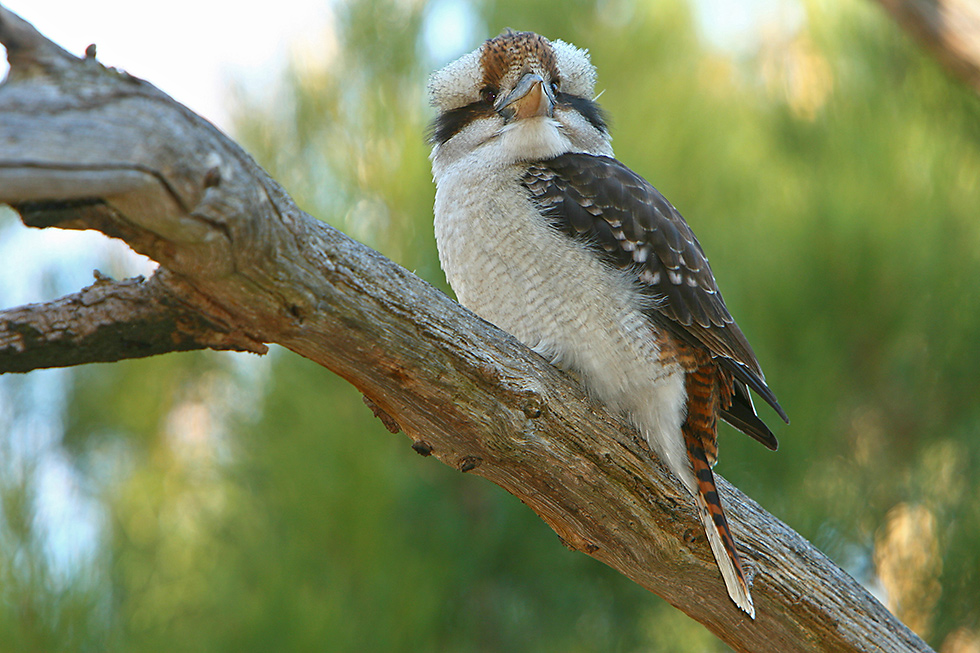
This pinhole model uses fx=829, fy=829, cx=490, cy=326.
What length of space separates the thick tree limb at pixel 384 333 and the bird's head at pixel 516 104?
506 millimetres

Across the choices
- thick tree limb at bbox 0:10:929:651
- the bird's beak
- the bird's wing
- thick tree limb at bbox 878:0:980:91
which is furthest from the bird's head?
thick tree limb at bbox 878:0:980:91

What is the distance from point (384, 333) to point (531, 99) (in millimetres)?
706

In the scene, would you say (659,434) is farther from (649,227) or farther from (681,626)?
(681,626)

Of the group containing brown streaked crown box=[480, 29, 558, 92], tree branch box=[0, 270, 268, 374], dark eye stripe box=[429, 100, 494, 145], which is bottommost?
tree branch box=[0, 270, 268, 374]

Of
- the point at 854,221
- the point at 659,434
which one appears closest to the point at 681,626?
the point at 854,221

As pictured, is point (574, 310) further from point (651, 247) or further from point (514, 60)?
point (514, 60)

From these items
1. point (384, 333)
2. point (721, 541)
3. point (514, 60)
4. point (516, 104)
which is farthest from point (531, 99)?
point (721, 541)

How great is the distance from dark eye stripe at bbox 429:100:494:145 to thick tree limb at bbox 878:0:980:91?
92.8 inches

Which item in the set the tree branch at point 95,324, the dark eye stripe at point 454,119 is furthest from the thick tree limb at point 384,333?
the dark eye stripe at point 454,119

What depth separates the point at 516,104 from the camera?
→ 64.1 inches

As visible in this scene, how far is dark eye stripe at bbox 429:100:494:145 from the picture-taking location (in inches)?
70.4

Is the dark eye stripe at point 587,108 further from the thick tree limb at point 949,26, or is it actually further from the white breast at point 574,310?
the thick tree limb at point 949,26

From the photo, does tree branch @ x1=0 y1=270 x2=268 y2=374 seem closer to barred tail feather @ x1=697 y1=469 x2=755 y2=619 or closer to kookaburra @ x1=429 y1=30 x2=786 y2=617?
kookaburra @ x1=429 y1=30 x2=786 y2=617

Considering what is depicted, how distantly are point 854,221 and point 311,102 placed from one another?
222cm
